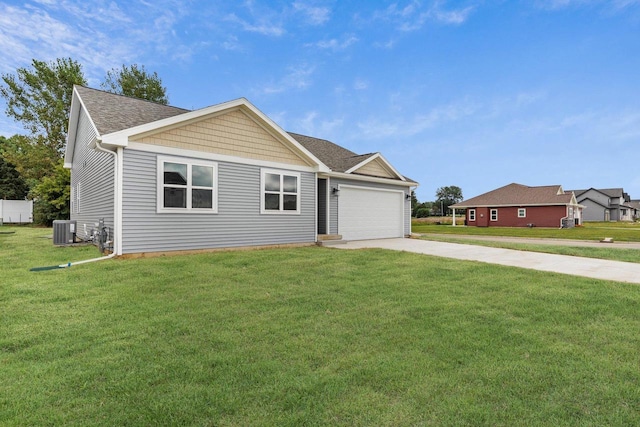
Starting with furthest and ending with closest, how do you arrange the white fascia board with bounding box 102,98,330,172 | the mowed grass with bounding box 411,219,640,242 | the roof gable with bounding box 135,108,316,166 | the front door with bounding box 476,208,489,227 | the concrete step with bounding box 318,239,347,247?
the front door with bounding box 476,208,489,227 < the mowed grass with bounding box 411,219,640,242 < the concrete step with bounding box 318,239,347,247 < the roof gable with bounding box 135,108,316,166 < the white fascia board with bounding box 102,98,330,172

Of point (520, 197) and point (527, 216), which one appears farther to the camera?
point (520, 197)

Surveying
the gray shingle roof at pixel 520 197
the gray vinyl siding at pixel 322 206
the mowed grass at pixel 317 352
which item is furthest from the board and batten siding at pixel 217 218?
the gray shingle roof at pixel 520 197

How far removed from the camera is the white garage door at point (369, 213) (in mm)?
13656

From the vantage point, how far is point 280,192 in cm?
1127

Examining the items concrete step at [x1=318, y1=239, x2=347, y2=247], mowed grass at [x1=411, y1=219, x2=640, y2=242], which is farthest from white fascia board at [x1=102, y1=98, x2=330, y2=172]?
mowed grass at [x1=411, y1=219, x2=640, y2=242]

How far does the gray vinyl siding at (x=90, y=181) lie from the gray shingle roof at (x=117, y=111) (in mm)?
895

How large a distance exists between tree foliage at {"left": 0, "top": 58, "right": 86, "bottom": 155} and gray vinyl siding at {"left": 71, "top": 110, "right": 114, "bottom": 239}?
18103 mm

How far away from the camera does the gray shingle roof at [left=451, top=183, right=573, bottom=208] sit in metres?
31.3

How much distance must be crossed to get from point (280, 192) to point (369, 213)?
5.01 meters

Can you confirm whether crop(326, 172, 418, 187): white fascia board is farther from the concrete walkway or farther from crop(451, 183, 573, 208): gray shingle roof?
crop(451, 183, 573, 208): gray shingle roof

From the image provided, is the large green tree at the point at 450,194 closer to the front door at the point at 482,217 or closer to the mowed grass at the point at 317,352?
the front door at the point at 482,217

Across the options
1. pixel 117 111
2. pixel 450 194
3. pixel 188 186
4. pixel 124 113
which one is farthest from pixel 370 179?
pixel 450 194

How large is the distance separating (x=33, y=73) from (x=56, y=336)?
1410 inches

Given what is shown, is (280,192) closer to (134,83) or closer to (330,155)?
(330,155)
